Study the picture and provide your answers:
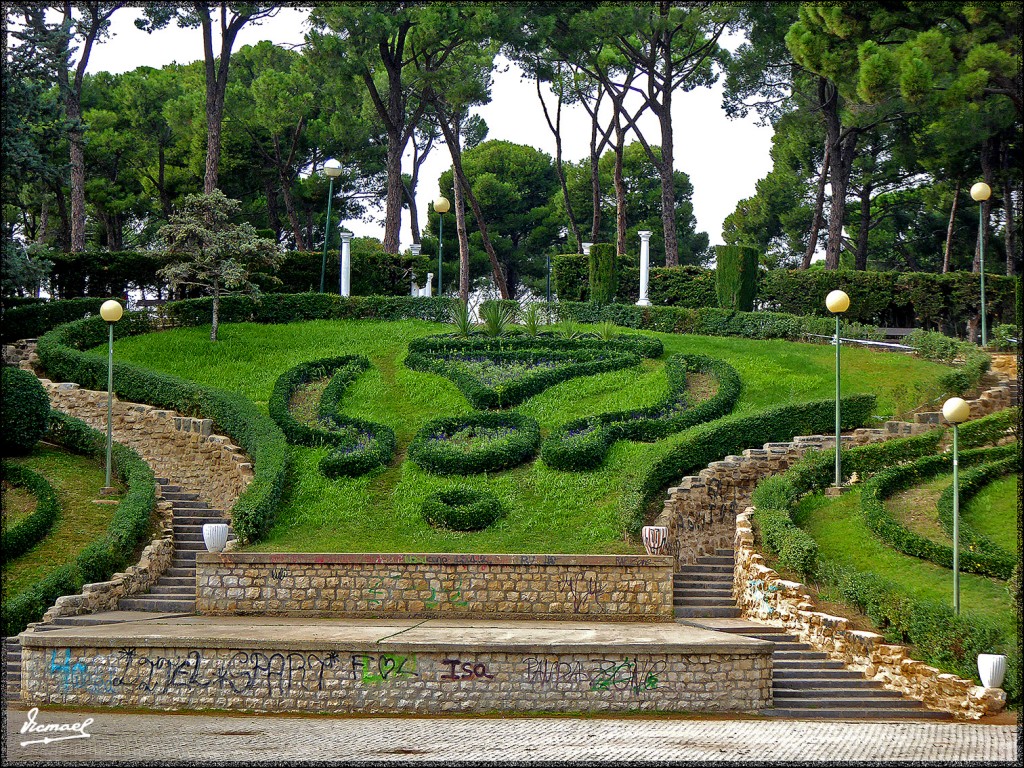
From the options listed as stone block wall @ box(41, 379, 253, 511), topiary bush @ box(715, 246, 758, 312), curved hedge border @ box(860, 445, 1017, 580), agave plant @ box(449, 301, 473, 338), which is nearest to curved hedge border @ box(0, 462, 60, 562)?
stone block wall @ box(41, 379, 253, 511)

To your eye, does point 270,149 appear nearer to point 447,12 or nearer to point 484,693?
point 447,12

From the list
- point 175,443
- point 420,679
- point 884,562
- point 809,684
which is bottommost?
point 809,684

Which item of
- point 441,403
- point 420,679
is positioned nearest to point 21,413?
point 441,403

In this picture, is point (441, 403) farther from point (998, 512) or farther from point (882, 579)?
point (998, 512)

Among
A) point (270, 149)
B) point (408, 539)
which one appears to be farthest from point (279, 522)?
point (270, 149)

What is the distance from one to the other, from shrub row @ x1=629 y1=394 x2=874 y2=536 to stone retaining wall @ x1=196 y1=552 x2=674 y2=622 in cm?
196

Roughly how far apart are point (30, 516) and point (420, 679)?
25.1 feet

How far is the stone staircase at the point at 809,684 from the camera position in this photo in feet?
42.0

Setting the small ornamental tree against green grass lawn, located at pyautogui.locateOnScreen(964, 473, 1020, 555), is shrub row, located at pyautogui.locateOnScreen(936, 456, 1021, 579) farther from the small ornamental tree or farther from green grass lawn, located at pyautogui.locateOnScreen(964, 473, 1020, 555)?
the small ornamental tree

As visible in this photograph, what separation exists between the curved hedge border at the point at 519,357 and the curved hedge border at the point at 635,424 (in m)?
1.57

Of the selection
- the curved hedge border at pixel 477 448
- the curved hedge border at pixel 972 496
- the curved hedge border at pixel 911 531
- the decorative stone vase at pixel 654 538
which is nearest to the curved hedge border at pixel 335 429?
the curved hedge border at pixel 477 448

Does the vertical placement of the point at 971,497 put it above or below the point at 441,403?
below

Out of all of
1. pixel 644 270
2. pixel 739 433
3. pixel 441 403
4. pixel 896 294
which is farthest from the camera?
pixel 644 270

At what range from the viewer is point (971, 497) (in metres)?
16.5
